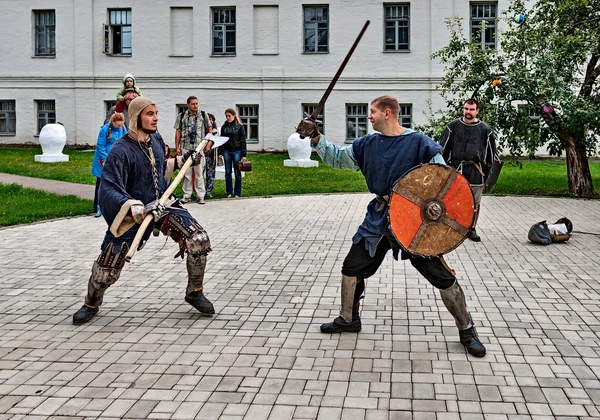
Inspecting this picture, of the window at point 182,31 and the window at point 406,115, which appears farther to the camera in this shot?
the window at point 182,31

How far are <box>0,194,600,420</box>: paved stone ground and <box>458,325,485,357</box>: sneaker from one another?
63mm

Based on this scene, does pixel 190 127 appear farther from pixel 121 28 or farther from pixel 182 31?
pixel 121 28

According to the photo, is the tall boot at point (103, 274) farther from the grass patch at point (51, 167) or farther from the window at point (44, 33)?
the window at point (44, 33)

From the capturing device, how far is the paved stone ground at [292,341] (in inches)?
181

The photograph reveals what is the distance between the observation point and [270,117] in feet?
102

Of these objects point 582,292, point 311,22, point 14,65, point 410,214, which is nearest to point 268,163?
point 311,22

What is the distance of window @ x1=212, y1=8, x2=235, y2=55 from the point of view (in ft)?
103

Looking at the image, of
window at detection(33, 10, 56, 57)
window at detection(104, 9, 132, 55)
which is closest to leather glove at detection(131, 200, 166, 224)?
window at detection(104, 9, 132, 55)

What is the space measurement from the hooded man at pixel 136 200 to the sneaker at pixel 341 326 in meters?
1.15

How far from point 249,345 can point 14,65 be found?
2993 cm

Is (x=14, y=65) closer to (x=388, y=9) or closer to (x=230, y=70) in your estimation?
(x=230, y=70)

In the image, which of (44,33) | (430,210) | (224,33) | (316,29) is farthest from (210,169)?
(44,33)

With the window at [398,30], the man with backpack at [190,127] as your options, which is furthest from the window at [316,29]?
the man with backpack at [190,127]

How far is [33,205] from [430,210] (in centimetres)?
1041
